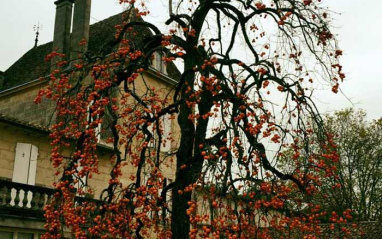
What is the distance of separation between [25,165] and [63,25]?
8.19 m

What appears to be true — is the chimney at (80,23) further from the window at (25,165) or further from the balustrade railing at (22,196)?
the balustrade railing at (22,196)

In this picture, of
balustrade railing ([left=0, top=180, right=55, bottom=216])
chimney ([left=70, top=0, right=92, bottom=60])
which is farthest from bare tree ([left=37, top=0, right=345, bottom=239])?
chimney ([left=70, top=0, right=92, bottom=60])

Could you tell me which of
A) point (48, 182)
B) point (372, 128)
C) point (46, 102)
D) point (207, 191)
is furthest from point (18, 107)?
point (372, 128)

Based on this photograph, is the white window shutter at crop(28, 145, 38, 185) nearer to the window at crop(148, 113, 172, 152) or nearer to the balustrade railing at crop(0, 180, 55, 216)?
the balustrade railing at crop(0, 180, 55, 216)

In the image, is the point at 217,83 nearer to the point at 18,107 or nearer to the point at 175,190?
the point at 175,190

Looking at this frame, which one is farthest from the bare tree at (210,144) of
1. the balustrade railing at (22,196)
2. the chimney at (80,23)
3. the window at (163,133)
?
the chimney at (80,23)

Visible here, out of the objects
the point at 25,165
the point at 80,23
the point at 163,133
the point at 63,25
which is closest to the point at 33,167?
the point at 25,165

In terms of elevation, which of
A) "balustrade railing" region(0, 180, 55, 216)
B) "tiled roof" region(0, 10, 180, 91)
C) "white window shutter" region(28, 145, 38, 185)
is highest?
"tiled roof" region(0, 10, 180, 91)

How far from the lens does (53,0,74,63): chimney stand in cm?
2156

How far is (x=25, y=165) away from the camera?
16.2 meters

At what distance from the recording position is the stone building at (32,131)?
14.8 meters

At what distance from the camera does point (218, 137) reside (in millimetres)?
7660

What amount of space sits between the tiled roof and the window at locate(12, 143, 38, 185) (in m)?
6.19

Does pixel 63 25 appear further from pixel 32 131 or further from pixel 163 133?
pixel 163 133
